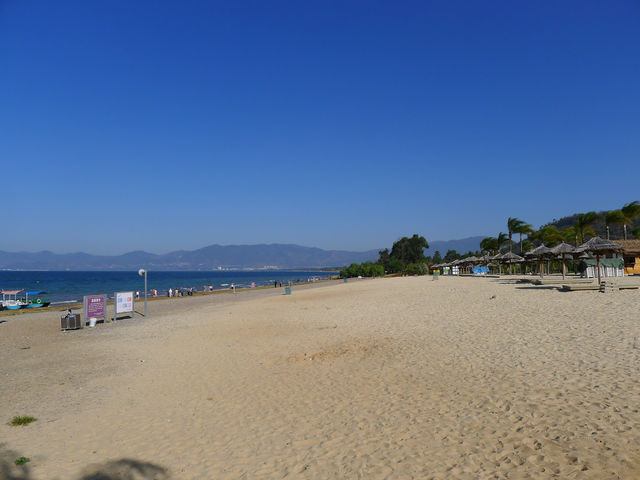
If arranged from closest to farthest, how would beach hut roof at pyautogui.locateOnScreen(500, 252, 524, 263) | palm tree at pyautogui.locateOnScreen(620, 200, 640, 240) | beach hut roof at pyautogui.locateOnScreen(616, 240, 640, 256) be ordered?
beach hut roof at pyautogui.locateOnScreen(500, 252, 524, 263) < beach hut roof at pyautogui.locateOnScreen(616, 240, 640, 256) < palm tree at pyautogui.locateOnScreen(620, 200, 640, 240)

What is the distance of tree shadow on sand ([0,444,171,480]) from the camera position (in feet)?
13.8

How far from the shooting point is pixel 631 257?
39375 mm

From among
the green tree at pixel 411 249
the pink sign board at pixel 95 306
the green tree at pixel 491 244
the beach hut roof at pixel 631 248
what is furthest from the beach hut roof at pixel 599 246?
the green tree at pixel 411 249

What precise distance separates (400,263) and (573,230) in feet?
113

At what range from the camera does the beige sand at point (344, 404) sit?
13.9ft

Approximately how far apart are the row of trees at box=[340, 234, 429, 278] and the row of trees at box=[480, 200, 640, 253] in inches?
561

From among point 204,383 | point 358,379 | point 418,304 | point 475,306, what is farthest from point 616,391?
point 418,304

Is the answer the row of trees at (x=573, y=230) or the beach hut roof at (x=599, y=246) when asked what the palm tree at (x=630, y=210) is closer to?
the row of trees at (x=573, y=230)

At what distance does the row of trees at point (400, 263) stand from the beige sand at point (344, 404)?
66.7 m

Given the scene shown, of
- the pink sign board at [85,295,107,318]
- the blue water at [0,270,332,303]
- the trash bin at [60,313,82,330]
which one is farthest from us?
the blue water at [0,270,332,303]

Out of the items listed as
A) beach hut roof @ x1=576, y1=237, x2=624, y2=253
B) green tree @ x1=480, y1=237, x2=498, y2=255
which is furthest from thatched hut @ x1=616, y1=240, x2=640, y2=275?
green tree @ x1=480, y1=237, x2=498, y2=255

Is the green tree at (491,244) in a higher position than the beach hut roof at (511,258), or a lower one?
higher

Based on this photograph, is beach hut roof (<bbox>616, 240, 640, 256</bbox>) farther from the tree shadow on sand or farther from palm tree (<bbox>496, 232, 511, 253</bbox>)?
the tree shadow on sand

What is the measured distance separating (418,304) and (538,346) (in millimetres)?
9728
